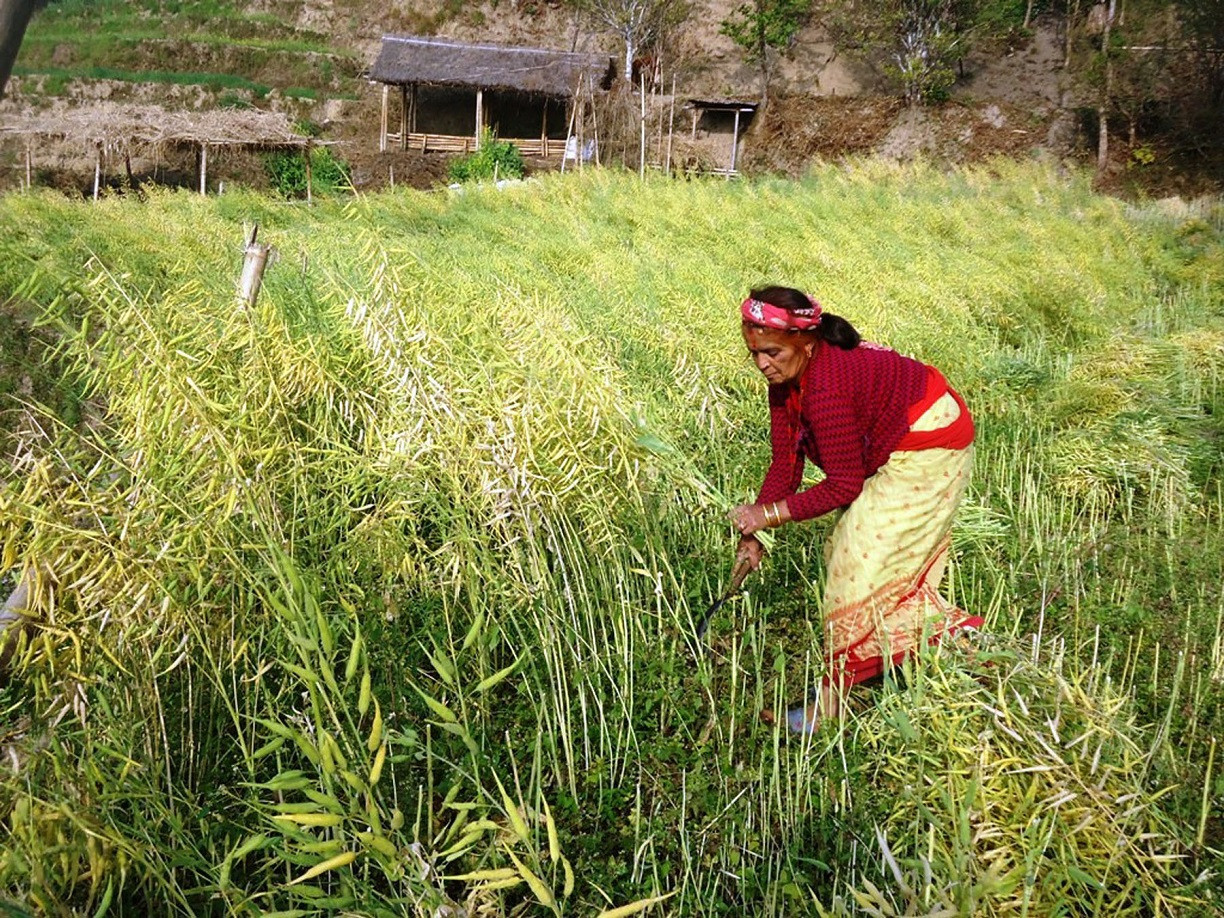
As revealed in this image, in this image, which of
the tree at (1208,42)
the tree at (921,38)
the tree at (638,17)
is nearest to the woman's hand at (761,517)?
the tree at (1208,42)

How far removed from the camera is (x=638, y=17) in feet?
72.5

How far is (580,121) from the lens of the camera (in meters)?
18.2

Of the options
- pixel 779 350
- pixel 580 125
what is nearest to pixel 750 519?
pixel 779 350

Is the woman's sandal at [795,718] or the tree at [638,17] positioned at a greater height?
the tree at [638,17]

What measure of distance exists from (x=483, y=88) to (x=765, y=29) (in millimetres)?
6569

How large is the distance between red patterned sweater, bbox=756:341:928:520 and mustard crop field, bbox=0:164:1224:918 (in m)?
0.38

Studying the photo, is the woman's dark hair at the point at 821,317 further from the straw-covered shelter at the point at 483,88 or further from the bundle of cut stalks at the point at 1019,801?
the straw-covered shelter at the point at 483,88

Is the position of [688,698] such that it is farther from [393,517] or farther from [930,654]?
[393,517]

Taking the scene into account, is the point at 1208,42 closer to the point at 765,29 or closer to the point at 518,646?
the point at 765,29

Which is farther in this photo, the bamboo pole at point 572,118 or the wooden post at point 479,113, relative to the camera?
the wooden post at point 479,113

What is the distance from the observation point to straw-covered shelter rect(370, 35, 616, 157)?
65.2 ft

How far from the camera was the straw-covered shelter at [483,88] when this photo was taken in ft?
65.2

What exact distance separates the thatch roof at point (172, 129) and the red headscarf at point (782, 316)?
1705cm

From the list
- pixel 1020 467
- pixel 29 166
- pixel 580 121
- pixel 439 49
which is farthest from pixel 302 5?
pixel 1020 467
